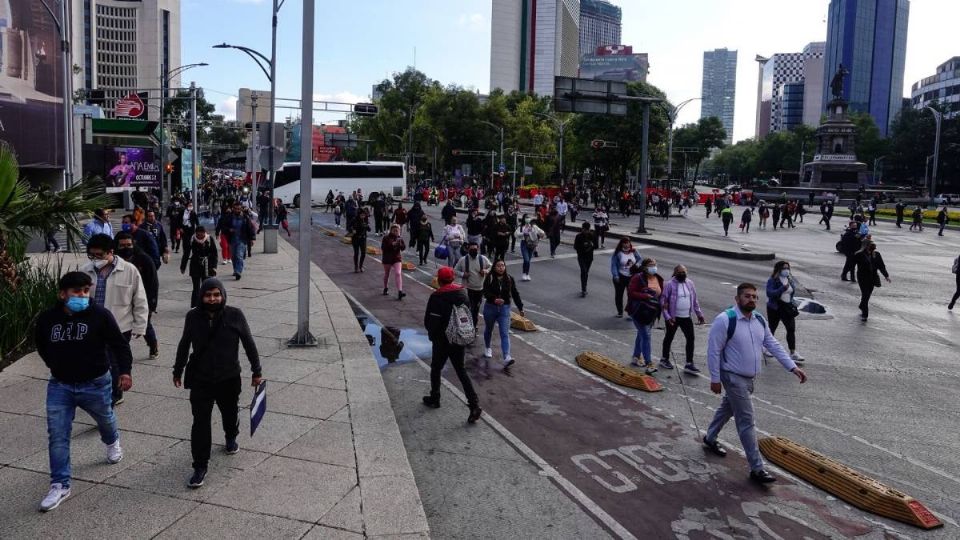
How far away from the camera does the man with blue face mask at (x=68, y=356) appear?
572 centimetres

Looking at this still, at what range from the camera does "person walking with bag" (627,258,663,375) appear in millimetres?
10938

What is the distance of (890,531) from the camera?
242 inches

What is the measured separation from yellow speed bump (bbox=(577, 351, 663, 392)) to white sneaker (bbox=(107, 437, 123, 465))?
6114 mm

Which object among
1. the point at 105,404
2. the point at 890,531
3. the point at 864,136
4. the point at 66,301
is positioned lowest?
the point at 890,531

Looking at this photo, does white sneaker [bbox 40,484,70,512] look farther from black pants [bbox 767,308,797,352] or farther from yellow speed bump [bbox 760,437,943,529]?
black pants [bbox 767,308,797,352]

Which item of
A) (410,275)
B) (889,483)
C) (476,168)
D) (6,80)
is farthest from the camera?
(476,168)

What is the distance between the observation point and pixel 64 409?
19.0ft

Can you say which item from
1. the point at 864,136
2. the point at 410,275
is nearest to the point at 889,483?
the point at 410,275

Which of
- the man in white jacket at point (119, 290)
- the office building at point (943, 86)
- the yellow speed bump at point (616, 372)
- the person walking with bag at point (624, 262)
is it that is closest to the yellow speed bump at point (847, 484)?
the yellow speed bump at point (616, 372)

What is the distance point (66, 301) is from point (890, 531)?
6546 mm

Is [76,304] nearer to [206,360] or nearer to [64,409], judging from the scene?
[64,409]

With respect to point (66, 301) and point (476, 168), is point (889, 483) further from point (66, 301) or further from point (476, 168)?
point (476, 168)

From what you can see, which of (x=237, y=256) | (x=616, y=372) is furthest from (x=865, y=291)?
(x=237, y=256)

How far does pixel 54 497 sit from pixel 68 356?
3.43 feet
